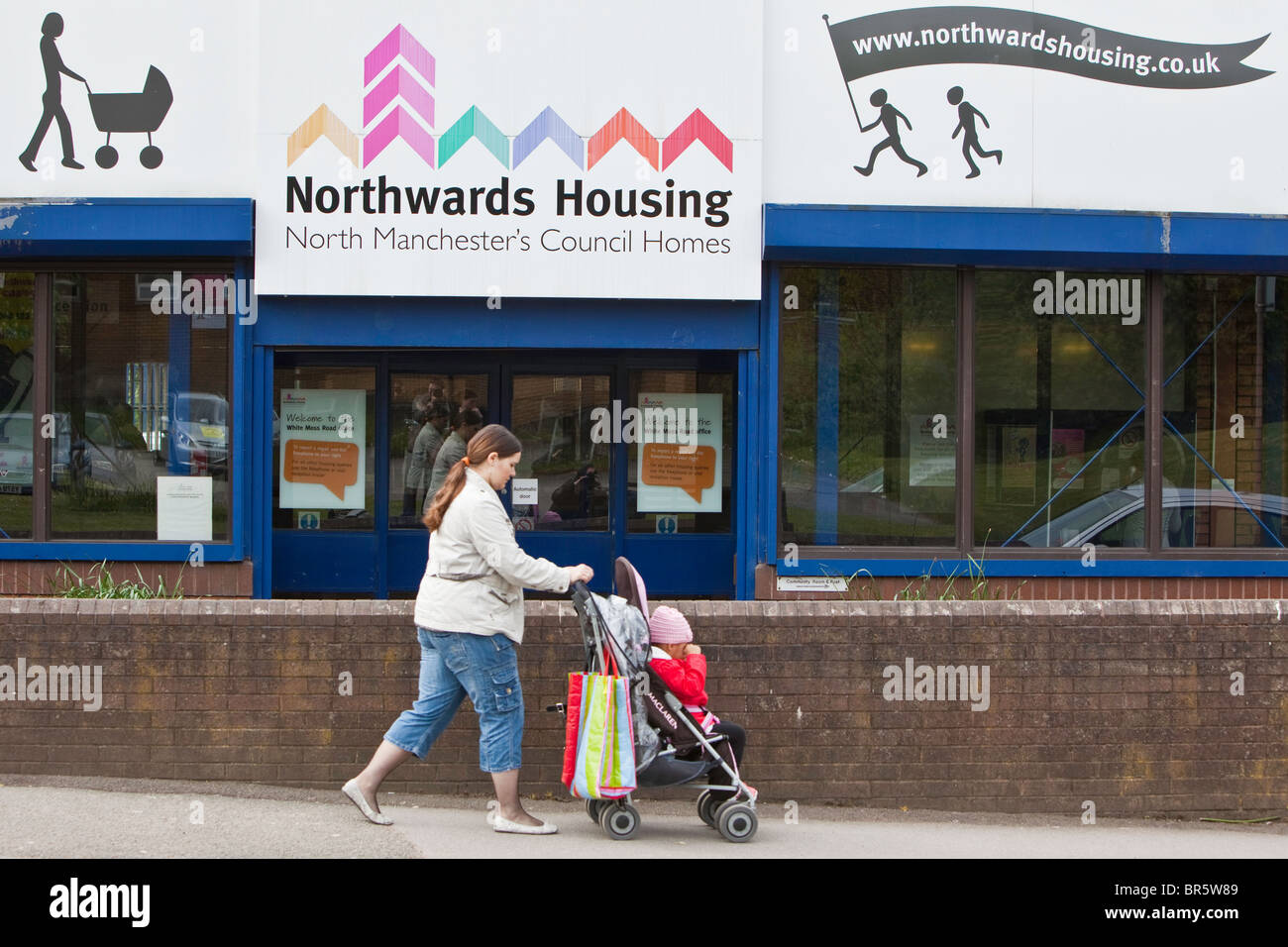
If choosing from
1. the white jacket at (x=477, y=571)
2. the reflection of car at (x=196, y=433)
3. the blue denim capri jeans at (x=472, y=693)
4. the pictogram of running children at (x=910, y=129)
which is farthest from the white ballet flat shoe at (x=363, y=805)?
the pictogram of running children at (x=910, y=129)

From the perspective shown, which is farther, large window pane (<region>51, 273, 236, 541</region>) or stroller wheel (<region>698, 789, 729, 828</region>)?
large window pane (<region>51, 273, 236, 541</region>)

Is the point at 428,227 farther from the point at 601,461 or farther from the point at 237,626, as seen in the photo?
the point at 237,626

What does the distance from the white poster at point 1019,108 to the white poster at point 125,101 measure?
3.85m

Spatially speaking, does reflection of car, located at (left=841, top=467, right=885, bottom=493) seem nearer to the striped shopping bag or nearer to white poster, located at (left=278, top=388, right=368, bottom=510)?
white poster, located at (left=278, top=388, right=368, bottom=510)

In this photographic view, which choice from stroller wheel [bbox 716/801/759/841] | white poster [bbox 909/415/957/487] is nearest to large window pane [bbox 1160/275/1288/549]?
white poster [bbox 909/415/957/487]

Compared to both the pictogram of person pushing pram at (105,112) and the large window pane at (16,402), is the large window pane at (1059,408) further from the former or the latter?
the large window pane at (16,402)

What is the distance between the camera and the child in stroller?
6.02m

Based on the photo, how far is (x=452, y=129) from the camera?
31.0ft

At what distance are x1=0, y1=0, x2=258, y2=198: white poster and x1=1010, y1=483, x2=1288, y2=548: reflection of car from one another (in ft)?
21.1

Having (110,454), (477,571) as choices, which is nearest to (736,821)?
(477,571)

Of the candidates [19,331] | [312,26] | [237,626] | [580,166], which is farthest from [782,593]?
[19,331]

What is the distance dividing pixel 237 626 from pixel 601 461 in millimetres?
4672

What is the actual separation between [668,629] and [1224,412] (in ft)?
19.8

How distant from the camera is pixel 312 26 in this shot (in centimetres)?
941
